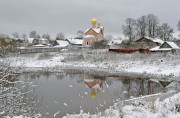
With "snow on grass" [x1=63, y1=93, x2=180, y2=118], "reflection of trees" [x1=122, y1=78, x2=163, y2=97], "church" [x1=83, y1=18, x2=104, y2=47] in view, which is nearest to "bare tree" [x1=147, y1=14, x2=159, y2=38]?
"church" [x1=83, y1=18, x2=104, y2=47]

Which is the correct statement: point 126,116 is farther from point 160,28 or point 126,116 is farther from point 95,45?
point 160,28

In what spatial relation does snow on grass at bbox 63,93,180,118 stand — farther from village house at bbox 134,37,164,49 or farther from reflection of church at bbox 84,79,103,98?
village house at bbox 134,37,164,49

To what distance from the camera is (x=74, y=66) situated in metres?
38.1

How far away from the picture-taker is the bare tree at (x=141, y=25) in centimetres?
7968

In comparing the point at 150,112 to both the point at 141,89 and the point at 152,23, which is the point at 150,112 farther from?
the point at 152,23

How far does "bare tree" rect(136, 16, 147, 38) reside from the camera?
79.7 meters

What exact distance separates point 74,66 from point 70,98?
23.6m

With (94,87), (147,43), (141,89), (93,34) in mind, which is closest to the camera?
(141,89)

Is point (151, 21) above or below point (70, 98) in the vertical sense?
above

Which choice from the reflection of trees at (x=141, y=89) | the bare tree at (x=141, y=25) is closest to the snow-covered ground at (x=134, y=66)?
the reflection of trees at (x=141, y=89)

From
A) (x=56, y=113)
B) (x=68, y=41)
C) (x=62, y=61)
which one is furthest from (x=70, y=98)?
(x=68, y=41)

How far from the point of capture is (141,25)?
3164 inches

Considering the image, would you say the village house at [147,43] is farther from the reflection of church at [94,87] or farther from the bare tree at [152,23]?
the reflection of church at [94,87]

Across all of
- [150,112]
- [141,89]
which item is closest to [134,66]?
[141,89]
